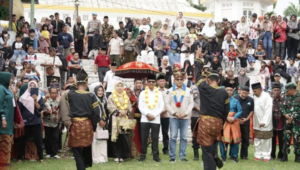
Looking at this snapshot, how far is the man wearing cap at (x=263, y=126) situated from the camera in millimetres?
15711

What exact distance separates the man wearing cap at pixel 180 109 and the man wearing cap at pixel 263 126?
1.79 m

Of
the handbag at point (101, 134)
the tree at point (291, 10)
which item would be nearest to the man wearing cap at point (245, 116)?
the handbag at point (101, 134)

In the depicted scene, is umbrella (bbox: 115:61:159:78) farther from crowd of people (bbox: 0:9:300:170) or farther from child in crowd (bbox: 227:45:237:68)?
child in crowd (bbox: 227:45:237:68)

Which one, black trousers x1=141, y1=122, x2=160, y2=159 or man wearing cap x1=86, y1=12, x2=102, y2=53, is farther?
man wearing cap x1=86, y1=12, x2=102, y2=53

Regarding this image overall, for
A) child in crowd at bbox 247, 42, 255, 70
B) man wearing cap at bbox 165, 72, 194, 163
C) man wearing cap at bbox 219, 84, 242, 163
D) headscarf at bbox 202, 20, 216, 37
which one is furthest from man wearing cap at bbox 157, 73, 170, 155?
headscarf at bbox 202, 20, 216, 37

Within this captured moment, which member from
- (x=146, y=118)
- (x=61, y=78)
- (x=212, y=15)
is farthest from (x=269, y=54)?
(x=212, y=15)

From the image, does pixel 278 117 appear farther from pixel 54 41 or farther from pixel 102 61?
pixel 54 41

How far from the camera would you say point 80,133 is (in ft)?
39.4

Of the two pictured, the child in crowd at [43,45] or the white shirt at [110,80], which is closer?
the white shirt at [110,80]

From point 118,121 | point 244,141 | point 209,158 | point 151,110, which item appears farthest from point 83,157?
point 244,141

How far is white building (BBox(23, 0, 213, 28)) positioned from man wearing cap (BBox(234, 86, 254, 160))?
94.5 feet

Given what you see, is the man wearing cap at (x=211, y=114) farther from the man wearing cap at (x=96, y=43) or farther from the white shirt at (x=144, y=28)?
the white shirt at (x=144, y=28)

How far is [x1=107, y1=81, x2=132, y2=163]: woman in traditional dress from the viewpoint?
15.1 m

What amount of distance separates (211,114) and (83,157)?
8.56 feet
